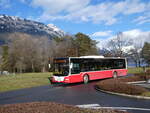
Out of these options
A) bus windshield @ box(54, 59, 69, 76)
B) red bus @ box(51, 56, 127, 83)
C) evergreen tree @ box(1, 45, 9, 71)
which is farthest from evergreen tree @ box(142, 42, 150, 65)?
bus windshield @ box(54, 59, 69, 76)

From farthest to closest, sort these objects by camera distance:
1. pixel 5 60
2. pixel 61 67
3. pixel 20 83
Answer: pixel 5 60 < pixel 20 83 < pixel 61 67

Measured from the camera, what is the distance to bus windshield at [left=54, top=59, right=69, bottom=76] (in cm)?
1927

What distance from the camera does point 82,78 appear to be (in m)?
20.7

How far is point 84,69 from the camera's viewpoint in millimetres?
20984

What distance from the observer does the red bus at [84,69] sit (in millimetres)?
19266

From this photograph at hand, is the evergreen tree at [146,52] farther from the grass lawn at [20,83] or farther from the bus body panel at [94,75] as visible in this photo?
the grass lawn at [20,83]

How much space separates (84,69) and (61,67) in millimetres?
2858

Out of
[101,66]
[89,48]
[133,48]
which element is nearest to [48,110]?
[101,66]

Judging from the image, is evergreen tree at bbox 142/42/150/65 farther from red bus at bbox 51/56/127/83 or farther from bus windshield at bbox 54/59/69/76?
bus windshield at bbox 54/59/69/76

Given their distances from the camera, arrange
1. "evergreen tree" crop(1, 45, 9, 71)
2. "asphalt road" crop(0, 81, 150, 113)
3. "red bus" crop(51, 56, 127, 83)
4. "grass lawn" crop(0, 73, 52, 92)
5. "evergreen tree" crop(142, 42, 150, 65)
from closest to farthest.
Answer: "asphalt road" crop(0, 81, 150, 113)
"grass lawn" crop(0, 73, 52, 92)
"red bus" crop(51, 56, 127, 83)
"evergreen tree" crop(1, 45, 9, 71)
"evergreen tree" crop(142, 42, 150, 65)

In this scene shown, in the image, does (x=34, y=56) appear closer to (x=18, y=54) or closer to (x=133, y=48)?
(x=18, y=54)

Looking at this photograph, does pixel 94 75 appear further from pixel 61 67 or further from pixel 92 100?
pixel 92 100

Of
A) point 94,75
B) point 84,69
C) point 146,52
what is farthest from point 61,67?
point 146,52

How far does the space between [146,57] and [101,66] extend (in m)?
69.2
